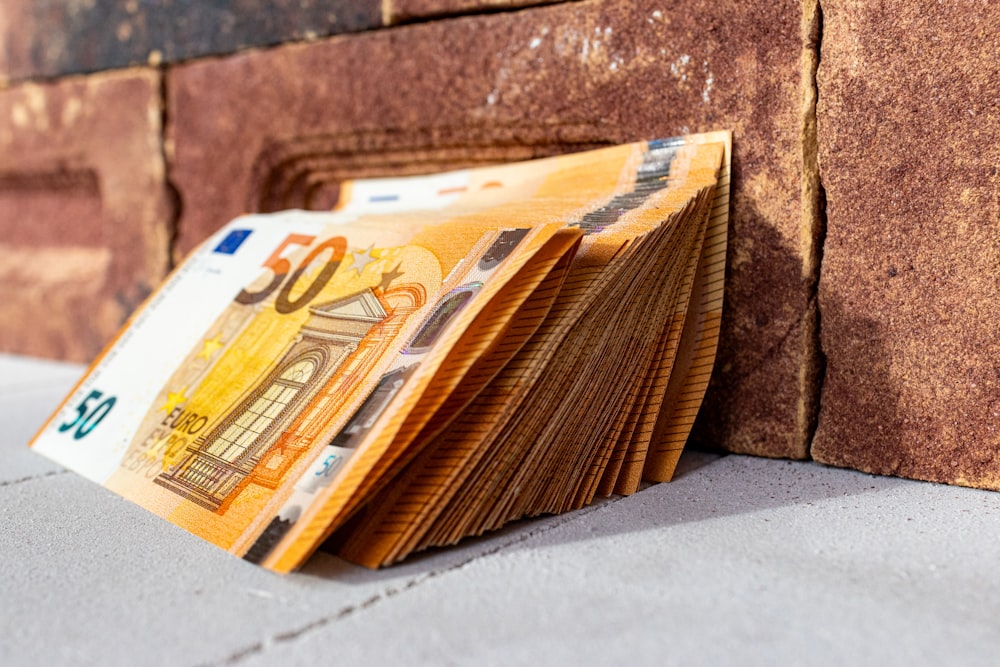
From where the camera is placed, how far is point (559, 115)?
57.3 inches

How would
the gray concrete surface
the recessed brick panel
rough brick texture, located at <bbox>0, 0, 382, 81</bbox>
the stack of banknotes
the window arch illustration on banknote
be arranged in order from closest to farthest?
the gray concrete surface < the stack of banknotes < the window arch illustration on banknote < the recessed brick panel < rough brick texture, located at <bbox>0, 0, 382, 81</bbox>

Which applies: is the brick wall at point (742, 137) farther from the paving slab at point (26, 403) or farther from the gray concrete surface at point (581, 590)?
the paving slab at point (26, 403)

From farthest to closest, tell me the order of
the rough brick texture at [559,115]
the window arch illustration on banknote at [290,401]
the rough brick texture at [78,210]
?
the rough brick texture at [78,210] → the rough brick texture at [559,115] → the window arch illustration on banknote at [290,401]

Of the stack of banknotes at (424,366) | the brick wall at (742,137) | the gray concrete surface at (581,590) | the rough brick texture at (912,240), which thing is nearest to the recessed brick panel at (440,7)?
the brick wall at (742,137)

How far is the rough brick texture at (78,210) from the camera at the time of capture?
6.71 ft

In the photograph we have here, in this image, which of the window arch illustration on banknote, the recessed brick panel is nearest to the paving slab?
the window arch illustration on banknote

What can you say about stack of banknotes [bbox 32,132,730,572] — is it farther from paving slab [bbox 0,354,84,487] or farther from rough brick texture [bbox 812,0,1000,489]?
rough brick texture [bbox 812,0,1000,489]

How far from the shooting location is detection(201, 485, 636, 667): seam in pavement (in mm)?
727

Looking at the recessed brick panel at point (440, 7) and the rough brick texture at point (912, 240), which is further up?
the recessed brick panel at point (440, 7)

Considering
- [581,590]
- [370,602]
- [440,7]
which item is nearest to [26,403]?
[440,7]

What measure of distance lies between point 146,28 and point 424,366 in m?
1.46

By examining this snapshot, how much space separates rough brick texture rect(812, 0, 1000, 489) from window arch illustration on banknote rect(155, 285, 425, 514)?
0.57 m

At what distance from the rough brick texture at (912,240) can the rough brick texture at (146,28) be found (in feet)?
2.93

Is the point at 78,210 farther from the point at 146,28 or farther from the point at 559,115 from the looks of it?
the point at 559,115
